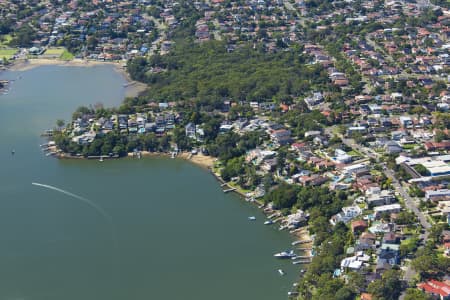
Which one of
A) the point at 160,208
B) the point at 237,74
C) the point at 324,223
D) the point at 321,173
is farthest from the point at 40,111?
the point at 324,223

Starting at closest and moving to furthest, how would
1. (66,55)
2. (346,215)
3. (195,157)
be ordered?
(346,215) < (195,157) < (66,55)

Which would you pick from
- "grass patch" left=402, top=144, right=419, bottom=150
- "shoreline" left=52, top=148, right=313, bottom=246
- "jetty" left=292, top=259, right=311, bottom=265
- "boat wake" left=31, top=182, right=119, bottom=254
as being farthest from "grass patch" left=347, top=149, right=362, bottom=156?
"boat wake" left=31, top=182, right=119, bottom=254

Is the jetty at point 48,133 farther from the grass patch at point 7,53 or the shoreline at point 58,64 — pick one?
the grass patch at point 7,53

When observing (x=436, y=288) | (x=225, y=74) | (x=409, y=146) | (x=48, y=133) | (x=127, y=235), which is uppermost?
(x=225, y=74)

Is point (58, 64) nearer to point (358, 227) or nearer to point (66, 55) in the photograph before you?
point (66, 55)

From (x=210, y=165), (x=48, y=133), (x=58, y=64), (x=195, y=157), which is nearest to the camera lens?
(x=210, y=165)

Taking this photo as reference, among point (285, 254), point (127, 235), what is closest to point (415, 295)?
point (285, 254)

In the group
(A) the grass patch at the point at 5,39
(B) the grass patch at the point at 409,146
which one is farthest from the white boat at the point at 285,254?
(A) the grass patch at the point at 5,39

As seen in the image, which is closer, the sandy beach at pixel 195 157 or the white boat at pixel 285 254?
the white boat at pixel 285 254

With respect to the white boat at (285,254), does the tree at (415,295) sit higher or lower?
higher
